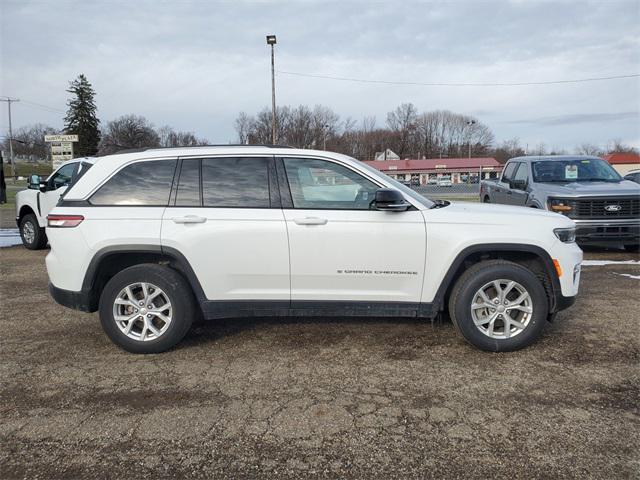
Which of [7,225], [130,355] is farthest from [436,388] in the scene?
[7,225]

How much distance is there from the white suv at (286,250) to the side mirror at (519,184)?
557cm

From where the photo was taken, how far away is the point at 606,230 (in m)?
8.16

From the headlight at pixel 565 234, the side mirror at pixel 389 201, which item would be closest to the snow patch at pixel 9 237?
the side mirror at pixel 389 201

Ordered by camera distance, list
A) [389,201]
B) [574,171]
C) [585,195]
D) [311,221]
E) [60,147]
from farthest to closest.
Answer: [60,147], [574,171], [585,195], [311,221], [389,201]

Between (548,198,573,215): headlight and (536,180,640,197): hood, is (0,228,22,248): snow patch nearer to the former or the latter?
(548,198,573,215): headlight

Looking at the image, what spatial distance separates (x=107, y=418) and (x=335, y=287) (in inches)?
77.1

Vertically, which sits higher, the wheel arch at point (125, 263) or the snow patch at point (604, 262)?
the wheel arch at point (125, 263)

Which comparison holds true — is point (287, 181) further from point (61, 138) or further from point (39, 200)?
point (61, 138)

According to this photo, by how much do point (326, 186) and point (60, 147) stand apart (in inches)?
1049

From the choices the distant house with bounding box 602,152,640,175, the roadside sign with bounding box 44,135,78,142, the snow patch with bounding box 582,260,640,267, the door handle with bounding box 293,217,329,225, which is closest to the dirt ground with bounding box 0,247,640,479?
the door handle with bounding box 293,217,329,225

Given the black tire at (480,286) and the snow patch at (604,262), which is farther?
the snow patch at (604,262)

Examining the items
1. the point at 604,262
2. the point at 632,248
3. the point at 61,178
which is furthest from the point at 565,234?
the point at 61,178

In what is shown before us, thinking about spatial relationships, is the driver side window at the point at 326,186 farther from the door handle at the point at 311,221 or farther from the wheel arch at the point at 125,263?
the wheel arch at the point at 125,263

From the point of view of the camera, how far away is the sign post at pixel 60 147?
2455 centimetres
